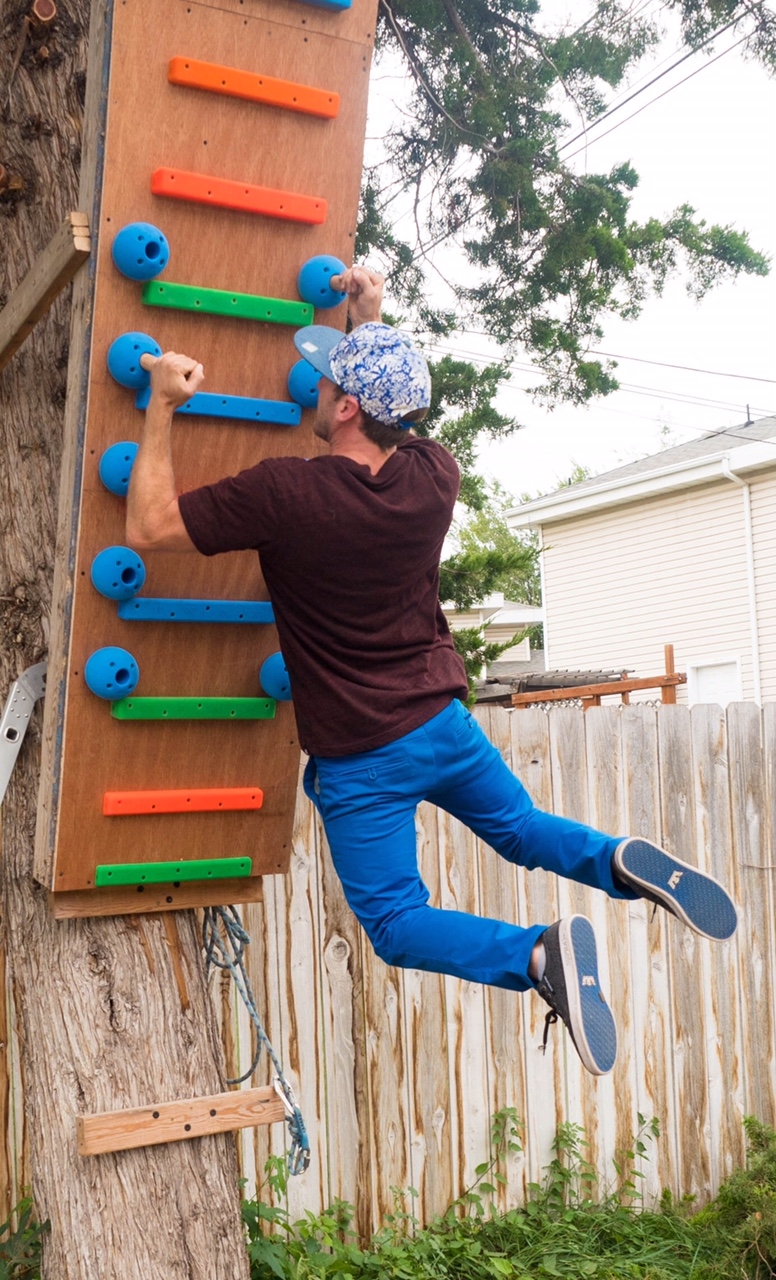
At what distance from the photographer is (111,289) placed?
2.75 metres

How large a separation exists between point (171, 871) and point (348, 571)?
86 centimetres

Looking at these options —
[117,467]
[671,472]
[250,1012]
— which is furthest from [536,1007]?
[671,472]

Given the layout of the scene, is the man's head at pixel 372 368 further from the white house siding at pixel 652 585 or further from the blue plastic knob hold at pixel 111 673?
the white house siding at pixel 652 585

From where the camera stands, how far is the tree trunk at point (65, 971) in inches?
109

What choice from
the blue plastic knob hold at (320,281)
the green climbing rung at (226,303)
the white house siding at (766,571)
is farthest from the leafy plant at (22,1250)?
the white house siding at (766,571)

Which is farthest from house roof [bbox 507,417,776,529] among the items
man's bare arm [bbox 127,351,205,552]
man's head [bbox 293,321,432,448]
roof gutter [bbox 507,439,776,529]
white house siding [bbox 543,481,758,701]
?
man's bare arm [bbox 127,351,205,552]

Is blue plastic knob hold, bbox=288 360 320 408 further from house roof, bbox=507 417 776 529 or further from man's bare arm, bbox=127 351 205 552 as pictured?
house roof, bbox=507 417 776 529

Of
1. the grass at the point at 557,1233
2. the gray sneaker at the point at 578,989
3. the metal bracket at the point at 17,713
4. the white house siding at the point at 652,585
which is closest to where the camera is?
the gray sneaker at the point at 578,989

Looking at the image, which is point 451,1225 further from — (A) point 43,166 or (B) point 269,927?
(A) point 43,166

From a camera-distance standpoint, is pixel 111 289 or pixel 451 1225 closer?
pixel 111 289

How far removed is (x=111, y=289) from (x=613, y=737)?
9.51 ft

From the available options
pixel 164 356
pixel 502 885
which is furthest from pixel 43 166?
pixel 502 885

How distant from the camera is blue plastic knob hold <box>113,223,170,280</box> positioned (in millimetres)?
2707

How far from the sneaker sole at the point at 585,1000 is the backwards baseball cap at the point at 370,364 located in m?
1.30
